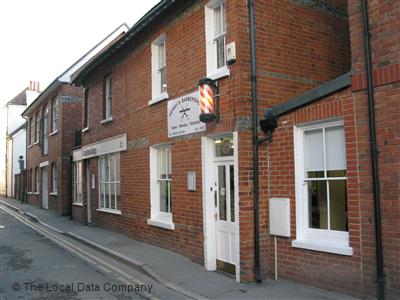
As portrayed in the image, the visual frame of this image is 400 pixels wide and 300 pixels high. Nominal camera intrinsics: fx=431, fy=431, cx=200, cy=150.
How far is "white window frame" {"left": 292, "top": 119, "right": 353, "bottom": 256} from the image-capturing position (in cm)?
678

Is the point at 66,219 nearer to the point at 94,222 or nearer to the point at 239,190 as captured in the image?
the point at 94,222

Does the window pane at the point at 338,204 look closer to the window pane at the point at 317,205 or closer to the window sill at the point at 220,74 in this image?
the window pane at the point at 317,205

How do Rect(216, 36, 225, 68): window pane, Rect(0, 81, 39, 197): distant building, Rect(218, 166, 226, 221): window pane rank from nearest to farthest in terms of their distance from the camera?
Rect(218, 166, 226, 221): window pane
Rect(216, 36, 225, 68): window pane
Rect(0, 81, 39, 197): distant building

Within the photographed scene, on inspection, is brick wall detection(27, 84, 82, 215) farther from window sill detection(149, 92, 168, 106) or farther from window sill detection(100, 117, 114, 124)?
window sill detection(149, 92, 168, 106)

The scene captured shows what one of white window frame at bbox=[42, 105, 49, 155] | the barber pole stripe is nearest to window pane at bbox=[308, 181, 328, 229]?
the barber pole stripe

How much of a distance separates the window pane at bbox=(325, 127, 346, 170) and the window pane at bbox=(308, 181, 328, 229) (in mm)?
387

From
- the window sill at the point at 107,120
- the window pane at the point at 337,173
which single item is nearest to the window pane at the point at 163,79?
the window sill at the point at 107,120

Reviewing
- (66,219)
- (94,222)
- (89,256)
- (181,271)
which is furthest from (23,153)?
(181,271)

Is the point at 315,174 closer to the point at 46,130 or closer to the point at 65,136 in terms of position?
the point at 65,136

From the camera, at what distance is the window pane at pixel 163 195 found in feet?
35.5

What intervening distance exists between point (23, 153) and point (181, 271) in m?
31.9

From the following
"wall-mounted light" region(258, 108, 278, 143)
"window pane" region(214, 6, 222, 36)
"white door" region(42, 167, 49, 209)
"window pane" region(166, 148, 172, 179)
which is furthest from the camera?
"white door" region(42, 167, 49, 209)

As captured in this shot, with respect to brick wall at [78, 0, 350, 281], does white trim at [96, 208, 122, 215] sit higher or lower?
lower

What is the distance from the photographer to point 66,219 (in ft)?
61.7
